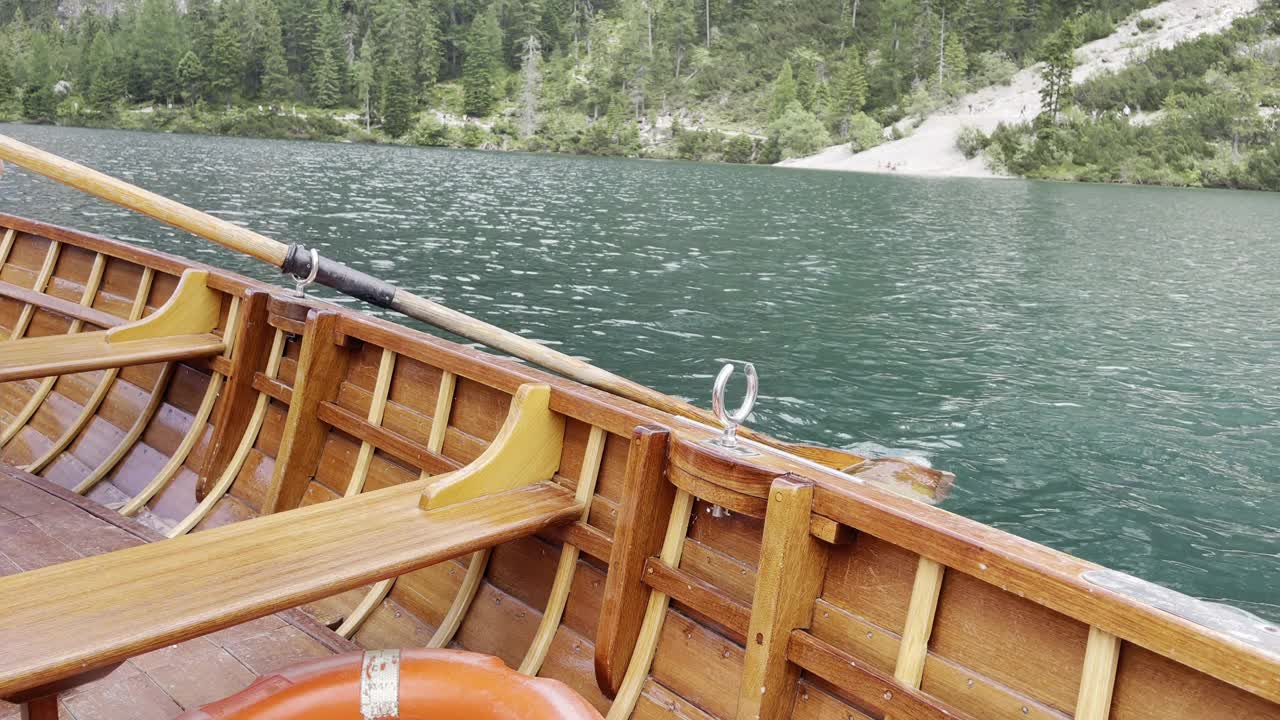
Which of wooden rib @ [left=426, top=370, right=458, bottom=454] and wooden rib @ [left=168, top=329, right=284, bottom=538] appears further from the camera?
wooden rib @ [left=168, top=329, right=284, bottom=538]

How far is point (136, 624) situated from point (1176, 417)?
1348 cm

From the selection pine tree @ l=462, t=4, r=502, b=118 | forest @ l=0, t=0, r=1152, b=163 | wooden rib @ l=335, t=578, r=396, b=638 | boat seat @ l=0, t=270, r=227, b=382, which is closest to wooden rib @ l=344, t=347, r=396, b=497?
wooden rib @ l=335, t=578, r=396, b=638

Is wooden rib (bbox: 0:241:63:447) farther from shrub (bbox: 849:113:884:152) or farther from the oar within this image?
shrub (bbox: 849:113:884:152)

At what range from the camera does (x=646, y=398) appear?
4.85 m

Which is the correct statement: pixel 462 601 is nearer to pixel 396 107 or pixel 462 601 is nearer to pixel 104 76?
pixel 396 107

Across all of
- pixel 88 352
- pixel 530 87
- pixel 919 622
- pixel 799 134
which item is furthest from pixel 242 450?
pixel 530 87

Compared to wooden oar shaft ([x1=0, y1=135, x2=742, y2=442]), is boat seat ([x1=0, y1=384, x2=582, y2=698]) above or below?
below

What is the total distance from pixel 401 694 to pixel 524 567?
52.3 inches

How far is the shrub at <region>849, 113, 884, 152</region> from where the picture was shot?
9675 centimetres

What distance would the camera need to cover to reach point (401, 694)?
268 cm

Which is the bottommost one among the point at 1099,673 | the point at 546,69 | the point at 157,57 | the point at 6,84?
the point at 1099,673

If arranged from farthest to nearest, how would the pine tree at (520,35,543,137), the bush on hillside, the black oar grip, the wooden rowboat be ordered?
the pine tree at (520,35,543,137)
the bush on hillside
the black oar grip
the wooden rowboat

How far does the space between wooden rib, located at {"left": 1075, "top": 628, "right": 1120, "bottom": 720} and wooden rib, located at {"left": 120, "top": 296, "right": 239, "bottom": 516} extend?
15.9ft

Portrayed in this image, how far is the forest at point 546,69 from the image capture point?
10925 cm
